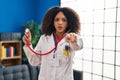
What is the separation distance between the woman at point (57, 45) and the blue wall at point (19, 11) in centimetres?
261

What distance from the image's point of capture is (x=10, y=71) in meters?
2.82

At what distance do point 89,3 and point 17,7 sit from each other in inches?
66.9

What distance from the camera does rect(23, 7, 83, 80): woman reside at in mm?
1344

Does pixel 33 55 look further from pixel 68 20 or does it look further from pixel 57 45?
pixel 68 20

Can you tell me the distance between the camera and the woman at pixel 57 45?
134cm

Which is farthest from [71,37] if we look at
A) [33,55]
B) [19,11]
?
[19,11]

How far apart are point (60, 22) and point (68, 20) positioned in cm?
7

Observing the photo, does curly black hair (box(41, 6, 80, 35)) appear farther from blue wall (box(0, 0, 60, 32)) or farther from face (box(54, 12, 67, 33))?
blue wall (box(0, 0, 60, 32))

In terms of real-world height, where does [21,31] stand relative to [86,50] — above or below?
above

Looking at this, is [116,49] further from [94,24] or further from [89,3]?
[89,3]

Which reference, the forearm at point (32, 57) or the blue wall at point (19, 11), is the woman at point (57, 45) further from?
the blue wall at point (19, 11)

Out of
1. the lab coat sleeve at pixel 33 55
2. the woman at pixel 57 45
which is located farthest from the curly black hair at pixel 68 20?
the lab coat sleeve at pixel 33 55

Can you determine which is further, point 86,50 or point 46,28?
point 86,50

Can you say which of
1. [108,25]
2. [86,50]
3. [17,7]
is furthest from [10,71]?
[17,7]
